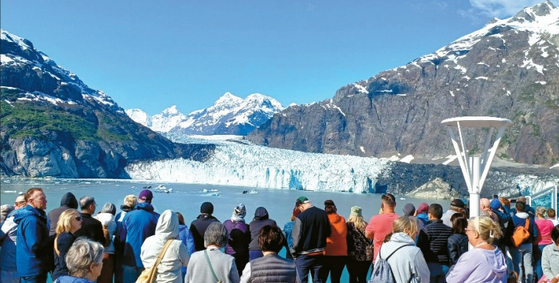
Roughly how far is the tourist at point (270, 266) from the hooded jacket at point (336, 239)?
207cm

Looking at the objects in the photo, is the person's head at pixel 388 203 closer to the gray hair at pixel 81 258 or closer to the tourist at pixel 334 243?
the tourist at pixel 334 243

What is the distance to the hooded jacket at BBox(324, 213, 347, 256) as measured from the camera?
553 centimetres

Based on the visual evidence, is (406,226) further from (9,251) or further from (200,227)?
(9,251)

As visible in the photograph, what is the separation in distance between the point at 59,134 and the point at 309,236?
3765 inches

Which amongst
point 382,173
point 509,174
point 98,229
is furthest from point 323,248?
point 509,174

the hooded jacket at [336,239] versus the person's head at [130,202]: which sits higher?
the person's head at [130,202]

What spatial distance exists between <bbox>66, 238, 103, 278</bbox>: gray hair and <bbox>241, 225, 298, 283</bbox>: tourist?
1.14 metres

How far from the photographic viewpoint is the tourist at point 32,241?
171 inches

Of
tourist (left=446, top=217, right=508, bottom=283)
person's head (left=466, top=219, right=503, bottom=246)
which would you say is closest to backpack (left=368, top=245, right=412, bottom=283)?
tourist (left=446, top=217, right=508, bottom=283)

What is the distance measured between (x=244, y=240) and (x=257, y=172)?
2354 inches

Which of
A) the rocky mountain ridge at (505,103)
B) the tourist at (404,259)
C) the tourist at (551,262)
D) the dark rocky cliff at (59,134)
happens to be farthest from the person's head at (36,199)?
the rocky mountain ridge at (505,103)

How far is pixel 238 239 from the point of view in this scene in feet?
18.0

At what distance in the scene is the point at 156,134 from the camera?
122625 millimetres

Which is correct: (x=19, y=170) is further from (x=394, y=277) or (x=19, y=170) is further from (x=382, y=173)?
(x=394, y=277)
